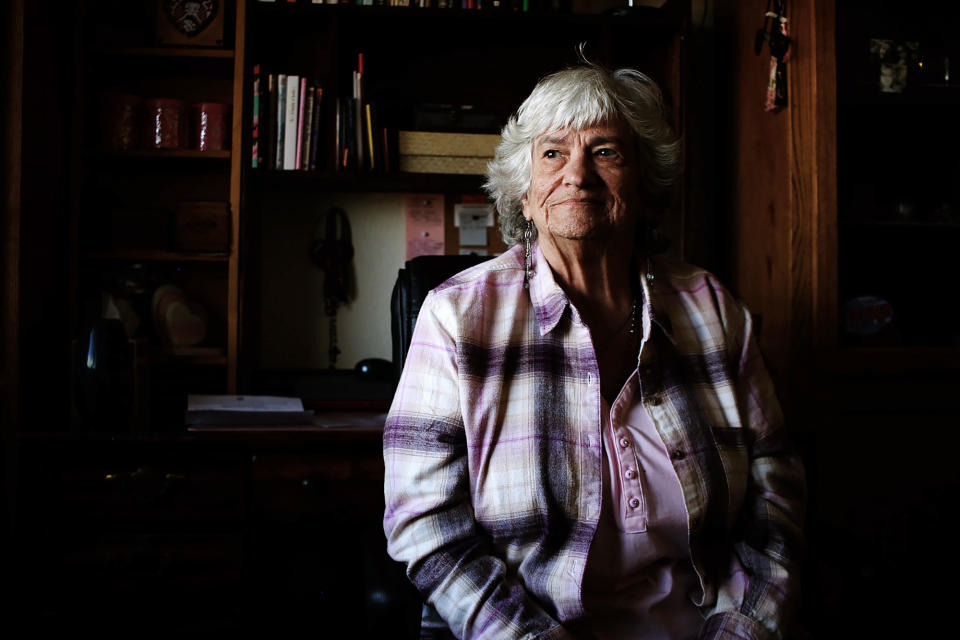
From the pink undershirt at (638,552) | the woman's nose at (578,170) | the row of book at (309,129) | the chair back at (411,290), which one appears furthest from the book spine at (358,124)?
the pink undershirt at (638,552)

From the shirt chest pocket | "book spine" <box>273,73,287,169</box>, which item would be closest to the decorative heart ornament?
"book spine" <box>273,73,287,169</box>

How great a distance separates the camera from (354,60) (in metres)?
2.26

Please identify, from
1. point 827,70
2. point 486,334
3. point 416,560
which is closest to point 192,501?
point 416,560

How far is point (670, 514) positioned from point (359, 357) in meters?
1.40

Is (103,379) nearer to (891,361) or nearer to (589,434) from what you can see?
(589,434)

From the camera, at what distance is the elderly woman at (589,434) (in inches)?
43.8

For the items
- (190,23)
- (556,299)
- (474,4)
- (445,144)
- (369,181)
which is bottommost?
(556,299)

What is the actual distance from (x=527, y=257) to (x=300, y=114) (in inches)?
41.4

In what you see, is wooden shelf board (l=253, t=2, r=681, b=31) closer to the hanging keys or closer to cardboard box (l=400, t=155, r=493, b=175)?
the hanging keys

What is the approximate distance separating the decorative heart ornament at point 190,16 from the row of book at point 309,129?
0.18m

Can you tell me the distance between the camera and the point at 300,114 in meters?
2.09

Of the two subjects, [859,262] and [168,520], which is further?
[859,262]

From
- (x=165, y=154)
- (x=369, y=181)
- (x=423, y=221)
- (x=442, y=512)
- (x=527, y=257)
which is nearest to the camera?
(x=442, y=512)

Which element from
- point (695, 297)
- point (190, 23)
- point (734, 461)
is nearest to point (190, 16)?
point (190, 23)
